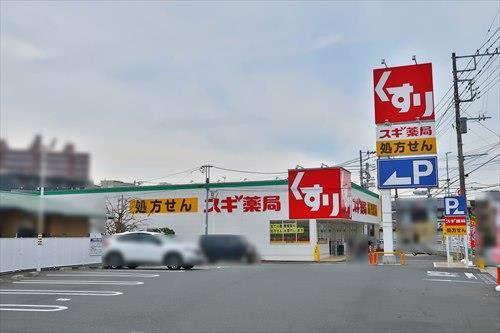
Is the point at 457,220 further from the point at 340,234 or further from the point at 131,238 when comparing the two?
the point at 131,238

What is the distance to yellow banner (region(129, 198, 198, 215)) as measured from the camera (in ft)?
17.0

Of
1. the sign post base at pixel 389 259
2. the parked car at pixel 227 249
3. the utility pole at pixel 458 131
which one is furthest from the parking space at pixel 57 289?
the utility pole at pixel 458 131

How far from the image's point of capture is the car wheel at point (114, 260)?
4.63 meters

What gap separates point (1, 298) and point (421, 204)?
29.2ft

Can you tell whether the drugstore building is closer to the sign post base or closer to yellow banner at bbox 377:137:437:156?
yellow banner at bbox 377:137:437:156

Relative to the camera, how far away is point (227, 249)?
424 centimetres

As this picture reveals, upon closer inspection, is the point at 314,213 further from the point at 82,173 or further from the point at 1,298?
the point at 1,298

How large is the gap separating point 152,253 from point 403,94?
18008 mm

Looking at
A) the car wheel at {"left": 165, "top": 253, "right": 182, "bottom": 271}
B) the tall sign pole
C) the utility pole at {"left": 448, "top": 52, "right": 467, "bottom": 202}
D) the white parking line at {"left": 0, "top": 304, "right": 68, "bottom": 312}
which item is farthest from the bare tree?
the utility pole at {"left": 448, "top": 52, "right": 467, "bottom": 202}

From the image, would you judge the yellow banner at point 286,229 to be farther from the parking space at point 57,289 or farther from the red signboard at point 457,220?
the red signboard at point 457,220

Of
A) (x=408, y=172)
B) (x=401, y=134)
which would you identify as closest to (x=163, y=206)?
(x=408, y=172)

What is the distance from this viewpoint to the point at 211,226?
5.25 meters

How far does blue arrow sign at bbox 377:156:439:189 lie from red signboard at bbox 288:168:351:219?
15.9 metres

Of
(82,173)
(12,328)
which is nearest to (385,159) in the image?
(12,328)
